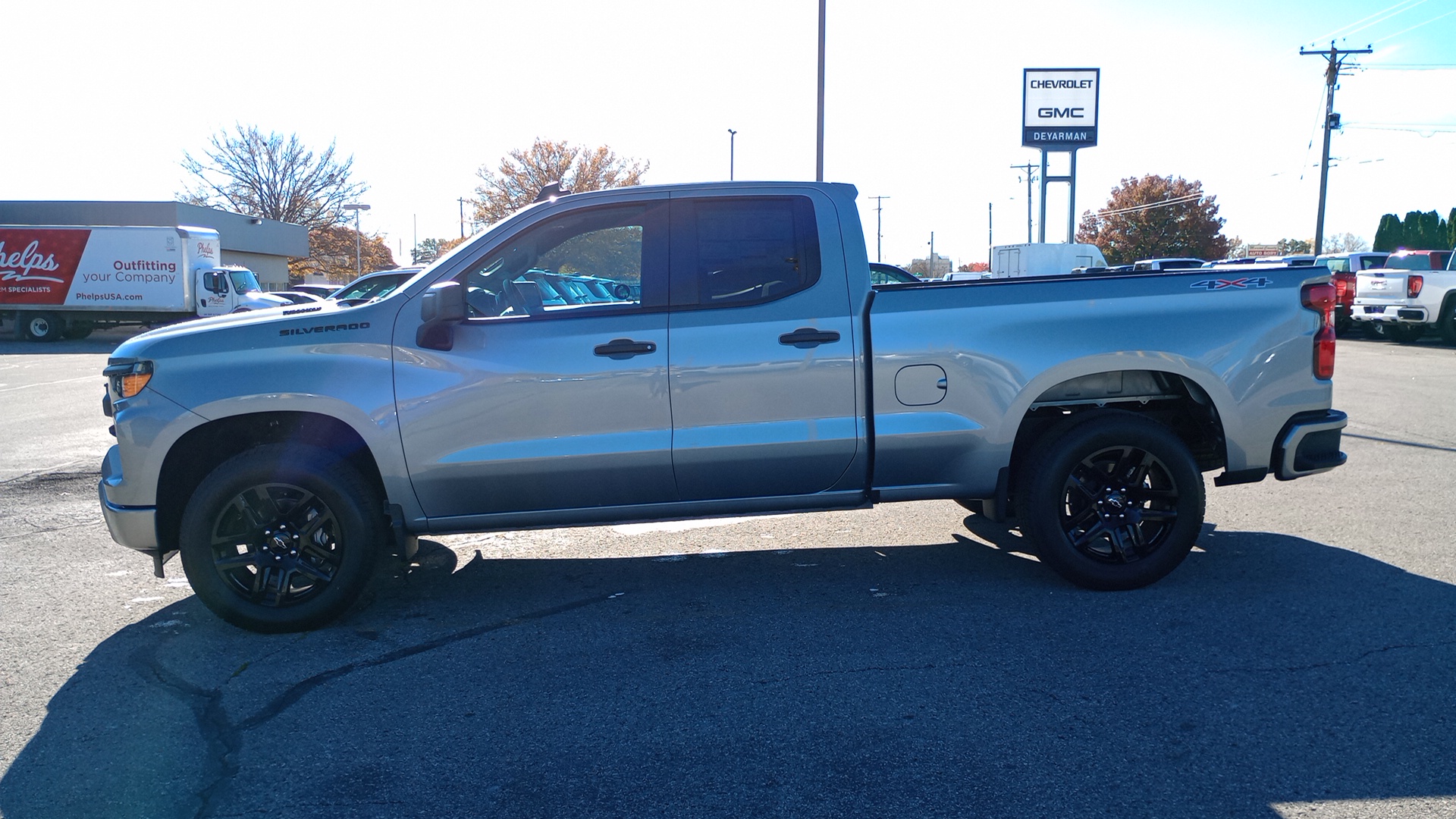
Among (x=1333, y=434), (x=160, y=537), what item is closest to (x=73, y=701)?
(x=160, y=537)

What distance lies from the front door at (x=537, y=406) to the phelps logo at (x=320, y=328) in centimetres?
19

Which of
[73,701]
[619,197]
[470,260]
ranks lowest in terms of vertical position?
[73,701]

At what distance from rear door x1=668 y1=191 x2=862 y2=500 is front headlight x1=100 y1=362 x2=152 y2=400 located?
2372mm

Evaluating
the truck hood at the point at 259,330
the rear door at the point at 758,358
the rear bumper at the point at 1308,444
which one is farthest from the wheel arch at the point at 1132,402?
the truck hood at the point at 259,330

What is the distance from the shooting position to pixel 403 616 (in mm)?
4855

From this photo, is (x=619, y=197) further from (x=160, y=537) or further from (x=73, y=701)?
(x=73, y=701)

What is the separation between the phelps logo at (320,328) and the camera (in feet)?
Answer: 14.9

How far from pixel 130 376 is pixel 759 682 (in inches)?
124

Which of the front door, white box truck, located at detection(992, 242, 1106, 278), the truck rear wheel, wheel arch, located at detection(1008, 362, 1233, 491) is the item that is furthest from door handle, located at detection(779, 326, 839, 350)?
the truck rear wheel

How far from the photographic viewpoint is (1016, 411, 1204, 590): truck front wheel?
4.85m

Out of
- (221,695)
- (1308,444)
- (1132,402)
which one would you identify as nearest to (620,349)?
(221,695)

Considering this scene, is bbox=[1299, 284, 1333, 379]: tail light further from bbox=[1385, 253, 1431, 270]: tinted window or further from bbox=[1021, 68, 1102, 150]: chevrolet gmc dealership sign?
bbox=[1021, 68, 1102, 150]: chevrolet gmc dealership sign

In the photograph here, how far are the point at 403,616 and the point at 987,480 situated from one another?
2954mm

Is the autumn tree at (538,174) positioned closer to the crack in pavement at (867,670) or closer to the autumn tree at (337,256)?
the autumn tree at (337,256)
